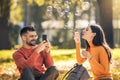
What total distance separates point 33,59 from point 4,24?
20.3m

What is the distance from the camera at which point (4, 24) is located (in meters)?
28.1

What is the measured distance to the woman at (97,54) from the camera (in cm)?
794

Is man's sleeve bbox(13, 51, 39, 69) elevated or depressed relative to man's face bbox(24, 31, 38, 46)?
depressed

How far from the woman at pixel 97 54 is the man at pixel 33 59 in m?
0.52

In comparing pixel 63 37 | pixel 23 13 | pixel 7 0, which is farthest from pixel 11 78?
pixel 23 13

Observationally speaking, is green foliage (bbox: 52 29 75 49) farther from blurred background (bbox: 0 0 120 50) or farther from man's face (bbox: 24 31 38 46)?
man's face (bbox: 24 31 38 46)

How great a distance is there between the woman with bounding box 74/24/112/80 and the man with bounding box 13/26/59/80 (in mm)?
521

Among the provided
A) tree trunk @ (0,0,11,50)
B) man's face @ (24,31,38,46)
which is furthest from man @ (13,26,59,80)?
tree trunk @ (0,0,11,50)

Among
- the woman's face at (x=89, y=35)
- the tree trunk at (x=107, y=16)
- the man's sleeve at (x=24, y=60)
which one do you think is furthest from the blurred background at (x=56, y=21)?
the man's sleeve at (x=24, y=60)

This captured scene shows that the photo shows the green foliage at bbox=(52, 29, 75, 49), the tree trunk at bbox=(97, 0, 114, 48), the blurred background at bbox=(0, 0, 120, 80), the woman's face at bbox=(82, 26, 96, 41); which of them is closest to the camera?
the woman's face at bbox=(82, 26, 96, 41)

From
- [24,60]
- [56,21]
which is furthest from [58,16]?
[24,60]

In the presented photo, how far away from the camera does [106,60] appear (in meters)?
7.91

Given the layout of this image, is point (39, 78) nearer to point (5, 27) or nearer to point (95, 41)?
point (95, 41)

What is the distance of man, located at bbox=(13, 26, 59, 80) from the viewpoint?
7.97 metres
